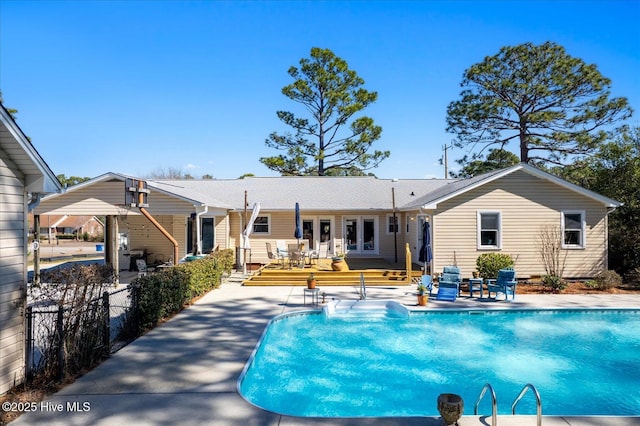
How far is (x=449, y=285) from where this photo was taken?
44.7ft

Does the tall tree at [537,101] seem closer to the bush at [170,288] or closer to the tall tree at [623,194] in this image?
the tall tree at [623,194]

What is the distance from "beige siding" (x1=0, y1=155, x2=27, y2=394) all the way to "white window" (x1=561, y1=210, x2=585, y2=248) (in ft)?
58.9

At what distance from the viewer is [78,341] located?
7.05 m

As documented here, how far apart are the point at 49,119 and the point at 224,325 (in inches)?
863

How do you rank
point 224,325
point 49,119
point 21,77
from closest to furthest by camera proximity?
point 224,325 < point 21,77 < point 49,119

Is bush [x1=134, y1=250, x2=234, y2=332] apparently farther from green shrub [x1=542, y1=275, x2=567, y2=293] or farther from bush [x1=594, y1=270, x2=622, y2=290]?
bush [x1=594, y1=270, x2=622, y2=290]

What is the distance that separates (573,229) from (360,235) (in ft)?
32.5

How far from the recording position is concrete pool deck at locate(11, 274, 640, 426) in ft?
17.4

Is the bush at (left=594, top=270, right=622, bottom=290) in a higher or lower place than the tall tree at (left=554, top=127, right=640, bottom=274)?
lower

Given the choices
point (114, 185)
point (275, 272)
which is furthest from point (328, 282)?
point (114, 185)

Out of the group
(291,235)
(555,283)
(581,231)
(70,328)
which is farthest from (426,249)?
(70,328)

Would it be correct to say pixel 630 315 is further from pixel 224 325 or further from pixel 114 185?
pixel 114 185

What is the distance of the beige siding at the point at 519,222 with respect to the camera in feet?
54.2

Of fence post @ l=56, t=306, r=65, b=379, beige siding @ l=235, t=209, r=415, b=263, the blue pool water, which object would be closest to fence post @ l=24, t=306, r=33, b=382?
fence post @ l=56, t=306, r=65, b=379
